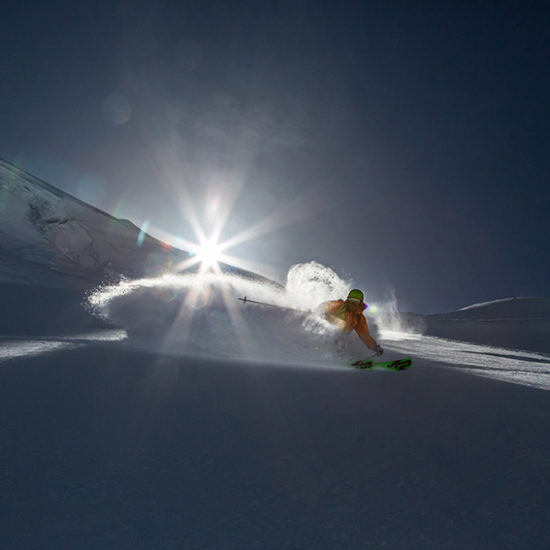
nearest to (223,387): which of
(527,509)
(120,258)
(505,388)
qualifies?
(527,509)

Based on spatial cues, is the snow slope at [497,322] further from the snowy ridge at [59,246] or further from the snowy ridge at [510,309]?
the snowy ridge at [59,246]

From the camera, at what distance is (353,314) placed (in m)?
7.48

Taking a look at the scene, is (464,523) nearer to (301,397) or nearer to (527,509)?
(527,509)

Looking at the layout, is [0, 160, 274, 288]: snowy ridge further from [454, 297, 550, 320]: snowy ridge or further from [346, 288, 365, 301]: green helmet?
[454, 297, 550, 320]: snowy ridge

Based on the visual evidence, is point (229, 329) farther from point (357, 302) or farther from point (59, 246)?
point (59, 246)

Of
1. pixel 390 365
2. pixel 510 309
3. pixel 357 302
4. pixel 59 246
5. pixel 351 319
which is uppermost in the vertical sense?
pixel 59 246

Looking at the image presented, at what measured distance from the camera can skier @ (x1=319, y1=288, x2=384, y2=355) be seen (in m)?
7.46

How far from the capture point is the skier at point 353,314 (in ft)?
24.5

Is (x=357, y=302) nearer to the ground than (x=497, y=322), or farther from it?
nearer to the ground

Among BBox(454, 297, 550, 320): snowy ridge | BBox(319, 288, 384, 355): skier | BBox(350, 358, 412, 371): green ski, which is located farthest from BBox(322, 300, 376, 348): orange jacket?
BBox(454, 297, 550, 320): snowy ridge

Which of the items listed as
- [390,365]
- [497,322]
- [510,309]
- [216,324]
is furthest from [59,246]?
[510,309]

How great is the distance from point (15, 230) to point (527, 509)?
2888 cm

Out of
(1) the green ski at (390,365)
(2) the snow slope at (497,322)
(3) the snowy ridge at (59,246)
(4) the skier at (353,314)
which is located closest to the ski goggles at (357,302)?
(4) the skier at (353,314)

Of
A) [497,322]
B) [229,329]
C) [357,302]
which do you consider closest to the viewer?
[357,302]
